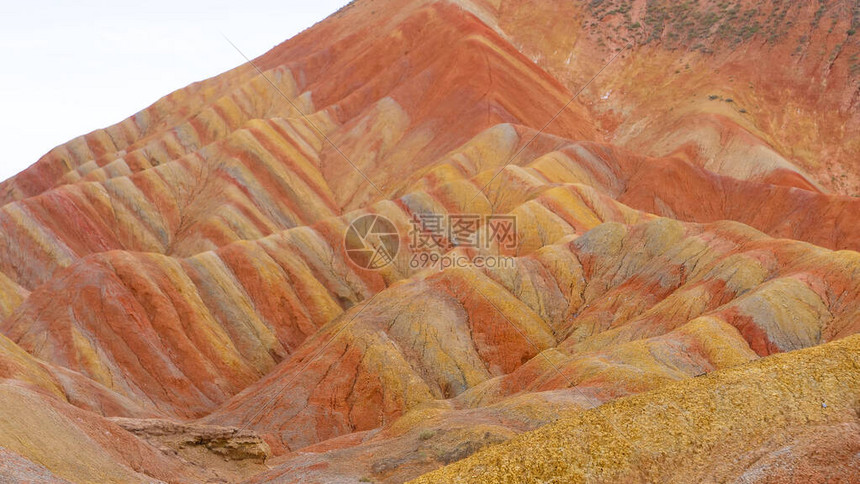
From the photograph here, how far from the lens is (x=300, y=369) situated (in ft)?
151

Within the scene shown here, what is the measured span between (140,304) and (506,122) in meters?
54.5

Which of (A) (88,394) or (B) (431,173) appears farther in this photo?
(B) (431,173)

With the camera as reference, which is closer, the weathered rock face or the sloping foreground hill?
the sloping foreground hill

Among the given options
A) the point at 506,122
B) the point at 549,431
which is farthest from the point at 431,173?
the point at 549,431

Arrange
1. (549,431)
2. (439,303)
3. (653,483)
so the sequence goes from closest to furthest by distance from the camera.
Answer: (653,483)
(549,431)
(439,303)

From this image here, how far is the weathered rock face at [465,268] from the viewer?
70.8 feet

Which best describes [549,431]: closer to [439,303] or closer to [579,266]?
[439,303]

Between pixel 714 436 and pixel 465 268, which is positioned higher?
pixel 714 436

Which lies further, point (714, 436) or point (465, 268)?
point (465, 268)

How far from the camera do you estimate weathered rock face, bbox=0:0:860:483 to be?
70.8 ft

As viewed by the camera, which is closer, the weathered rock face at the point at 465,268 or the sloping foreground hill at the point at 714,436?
the sloping foreground hill at the point at 714,436

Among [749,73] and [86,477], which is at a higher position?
[86,477]

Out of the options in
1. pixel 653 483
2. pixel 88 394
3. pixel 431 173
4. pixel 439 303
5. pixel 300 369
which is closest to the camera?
pixel 653 483

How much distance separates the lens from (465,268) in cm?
5244
